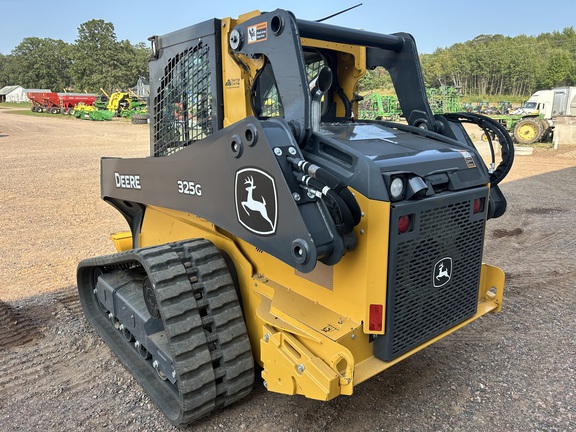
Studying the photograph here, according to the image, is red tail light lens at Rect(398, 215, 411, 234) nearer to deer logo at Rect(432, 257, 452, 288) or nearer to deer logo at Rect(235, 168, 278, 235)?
deer logo at Rect(432, 257, 452, 288)

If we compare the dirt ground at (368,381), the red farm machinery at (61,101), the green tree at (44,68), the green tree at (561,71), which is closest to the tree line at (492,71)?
the green tree at (561,71)

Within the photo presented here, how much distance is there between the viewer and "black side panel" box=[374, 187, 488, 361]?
258 cm

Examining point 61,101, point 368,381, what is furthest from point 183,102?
point 61,101

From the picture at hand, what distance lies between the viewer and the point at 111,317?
13.9ft

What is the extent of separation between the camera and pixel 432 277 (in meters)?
2.80

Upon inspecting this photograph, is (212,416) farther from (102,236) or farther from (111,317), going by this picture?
(102,236)

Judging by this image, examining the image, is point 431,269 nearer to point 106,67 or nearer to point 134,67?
point 134,67

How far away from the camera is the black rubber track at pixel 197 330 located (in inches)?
114

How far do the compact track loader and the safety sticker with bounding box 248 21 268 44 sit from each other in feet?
0.04

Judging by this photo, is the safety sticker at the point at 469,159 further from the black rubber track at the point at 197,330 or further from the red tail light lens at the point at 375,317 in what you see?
the black rubber track at the point at 197,330

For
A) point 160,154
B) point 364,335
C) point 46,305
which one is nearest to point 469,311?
point 364,335

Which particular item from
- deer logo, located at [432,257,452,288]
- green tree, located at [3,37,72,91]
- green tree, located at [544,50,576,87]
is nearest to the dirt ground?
deer logo, located at [432,257,452,288]

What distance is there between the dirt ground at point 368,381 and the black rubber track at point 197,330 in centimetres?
21

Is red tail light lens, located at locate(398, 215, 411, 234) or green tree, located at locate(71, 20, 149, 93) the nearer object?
red tail light lens, located at locate(398, 215, 411, 234)
